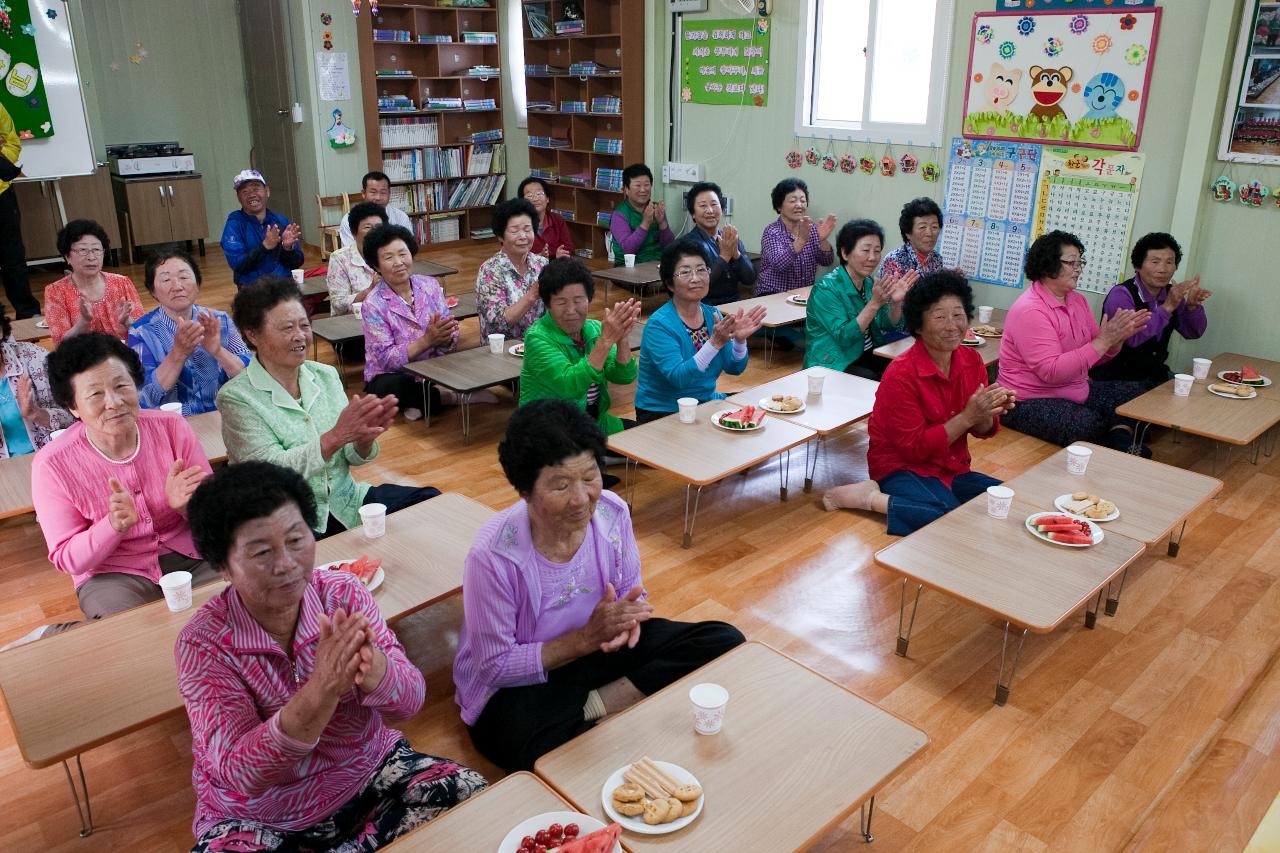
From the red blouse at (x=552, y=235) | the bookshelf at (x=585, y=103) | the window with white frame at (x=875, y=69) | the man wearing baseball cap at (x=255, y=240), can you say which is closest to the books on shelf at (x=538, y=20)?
the bookshelf at (x=585, y=103)

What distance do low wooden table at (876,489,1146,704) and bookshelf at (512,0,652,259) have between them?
669 cm

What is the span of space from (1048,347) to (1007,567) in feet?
7.94

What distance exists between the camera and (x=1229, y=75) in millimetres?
5457

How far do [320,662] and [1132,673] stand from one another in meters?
2.99

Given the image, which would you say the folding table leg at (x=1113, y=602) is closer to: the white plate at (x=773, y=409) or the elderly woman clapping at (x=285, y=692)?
the white plate at (x=773, y=409)

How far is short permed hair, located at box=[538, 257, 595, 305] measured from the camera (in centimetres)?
460

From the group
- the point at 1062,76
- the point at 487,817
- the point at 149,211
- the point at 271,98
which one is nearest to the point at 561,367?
the point at 487,817

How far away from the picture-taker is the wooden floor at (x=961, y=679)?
2.84 metres

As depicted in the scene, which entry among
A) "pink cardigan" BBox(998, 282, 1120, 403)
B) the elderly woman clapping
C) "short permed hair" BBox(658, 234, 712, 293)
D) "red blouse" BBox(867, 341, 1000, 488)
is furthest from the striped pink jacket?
"pink cardigan" BBox(998, 282, 1120, 403)

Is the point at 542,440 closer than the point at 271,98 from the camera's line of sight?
Yes

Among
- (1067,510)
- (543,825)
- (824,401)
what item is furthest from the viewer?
(824,401)

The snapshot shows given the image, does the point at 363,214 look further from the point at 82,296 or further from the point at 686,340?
the point at 686,340

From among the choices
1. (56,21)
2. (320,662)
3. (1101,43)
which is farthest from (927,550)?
(56,21)

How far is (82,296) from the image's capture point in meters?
5.28
